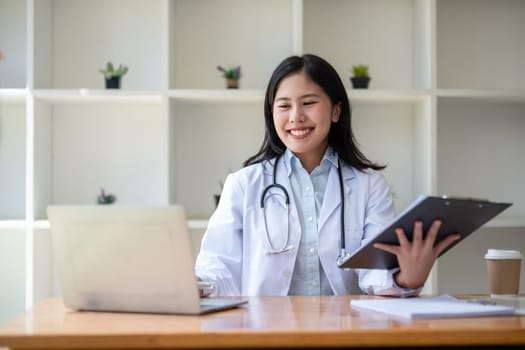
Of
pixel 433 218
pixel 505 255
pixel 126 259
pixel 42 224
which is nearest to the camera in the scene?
pixel 126 259

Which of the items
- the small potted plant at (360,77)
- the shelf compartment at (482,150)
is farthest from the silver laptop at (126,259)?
Result: the shelf compartment at (482,150)

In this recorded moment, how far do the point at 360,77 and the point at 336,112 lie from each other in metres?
0.88

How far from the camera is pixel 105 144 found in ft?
11.8

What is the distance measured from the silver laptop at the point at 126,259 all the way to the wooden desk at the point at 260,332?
8cm

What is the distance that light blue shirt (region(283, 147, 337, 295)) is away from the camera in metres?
2.36

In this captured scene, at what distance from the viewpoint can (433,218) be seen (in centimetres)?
174

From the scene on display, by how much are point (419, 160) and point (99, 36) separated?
1.65 m

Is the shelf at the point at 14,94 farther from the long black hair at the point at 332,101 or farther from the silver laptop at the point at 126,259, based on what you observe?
the silver laptop at the point at 126,259

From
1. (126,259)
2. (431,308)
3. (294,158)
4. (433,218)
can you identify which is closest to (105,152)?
(294,158)

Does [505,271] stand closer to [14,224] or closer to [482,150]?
[482,150]

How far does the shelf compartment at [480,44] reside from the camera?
366 cm

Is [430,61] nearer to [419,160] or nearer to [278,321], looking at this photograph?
[419,160]

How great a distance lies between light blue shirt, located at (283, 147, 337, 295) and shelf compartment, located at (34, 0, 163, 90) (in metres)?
1.33

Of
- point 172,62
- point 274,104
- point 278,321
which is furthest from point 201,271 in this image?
point 172,62
